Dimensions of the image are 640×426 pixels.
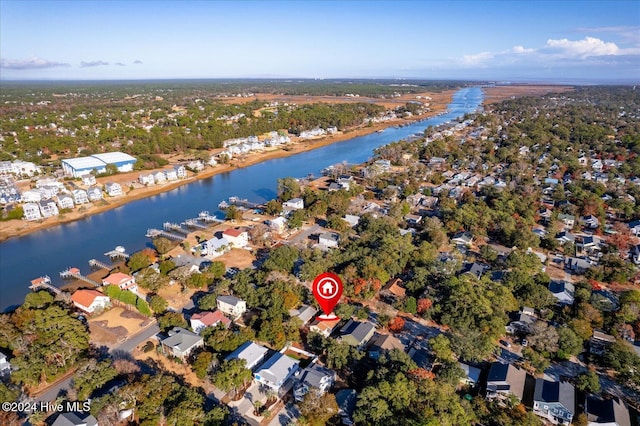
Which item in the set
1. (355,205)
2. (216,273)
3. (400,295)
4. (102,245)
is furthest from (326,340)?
(102,245)

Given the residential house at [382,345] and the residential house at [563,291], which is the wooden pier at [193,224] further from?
the residential house at [563,291]

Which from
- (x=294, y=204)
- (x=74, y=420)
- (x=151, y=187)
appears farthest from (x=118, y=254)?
(x=151, y=187)

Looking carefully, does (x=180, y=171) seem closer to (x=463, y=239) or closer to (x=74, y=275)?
(x=74, y=275)

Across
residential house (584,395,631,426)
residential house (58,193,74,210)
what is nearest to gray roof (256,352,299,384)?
residential house (584,395,631,426)

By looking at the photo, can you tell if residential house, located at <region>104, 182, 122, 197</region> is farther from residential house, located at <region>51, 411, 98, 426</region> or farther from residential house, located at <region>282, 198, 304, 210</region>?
residential house, located at <region>51, 411, 98, 426</region>

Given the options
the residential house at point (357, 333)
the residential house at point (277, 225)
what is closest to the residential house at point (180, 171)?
the residential house at point (277, 225)
